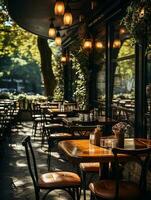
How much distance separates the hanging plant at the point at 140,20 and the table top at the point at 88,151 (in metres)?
1.38

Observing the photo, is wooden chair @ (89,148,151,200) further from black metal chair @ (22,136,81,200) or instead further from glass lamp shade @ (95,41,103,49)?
glass lamp shade @ (95,41,103,49)

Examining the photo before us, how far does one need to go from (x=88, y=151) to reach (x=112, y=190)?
0.47 meters

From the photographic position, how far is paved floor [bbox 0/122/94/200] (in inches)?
229

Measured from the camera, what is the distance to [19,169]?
24.6ft

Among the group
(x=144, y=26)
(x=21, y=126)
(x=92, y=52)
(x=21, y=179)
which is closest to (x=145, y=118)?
(x=144, y=26)

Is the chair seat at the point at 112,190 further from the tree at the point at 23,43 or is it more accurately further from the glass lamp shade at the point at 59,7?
the tree at the point at 23,43

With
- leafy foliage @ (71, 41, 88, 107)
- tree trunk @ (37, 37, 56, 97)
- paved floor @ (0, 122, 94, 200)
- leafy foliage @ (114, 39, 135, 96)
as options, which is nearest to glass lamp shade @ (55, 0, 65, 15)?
leafy foliage @ (114, 39, 135, 96)

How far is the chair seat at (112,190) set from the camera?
3983mm

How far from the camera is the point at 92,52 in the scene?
438 inches

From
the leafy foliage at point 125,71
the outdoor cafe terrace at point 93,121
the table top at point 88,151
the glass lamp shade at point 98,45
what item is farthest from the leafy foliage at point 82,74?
the table top at point 88,151

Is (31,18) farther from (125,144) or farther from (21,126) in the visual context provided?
(125,144)

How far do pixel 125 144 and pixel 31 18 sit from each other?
9.16m

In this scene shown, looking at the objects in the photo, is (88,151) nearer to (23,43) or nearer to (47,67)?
(47,67)

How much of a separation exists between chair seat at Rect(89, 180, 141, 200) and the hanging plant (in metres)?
2.01
